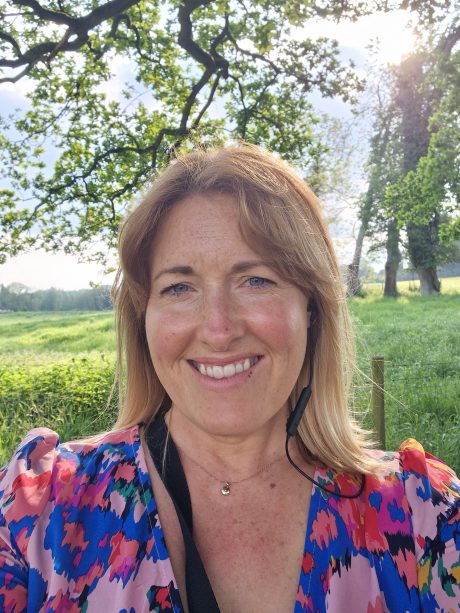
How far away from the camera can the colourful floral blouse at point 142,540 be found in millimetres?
1392

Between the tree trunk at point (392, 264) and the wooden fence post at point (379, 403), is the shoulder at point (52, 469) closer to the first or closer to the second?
the wooden fence post at point (379, 403)

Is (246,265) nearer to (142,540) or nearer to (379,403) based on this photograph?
(142,540)

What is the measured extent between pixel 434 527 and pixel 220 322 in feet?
2.82

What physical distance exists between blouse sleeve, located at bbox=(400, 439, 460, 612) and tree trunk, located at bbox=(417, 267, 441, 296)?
32.6m

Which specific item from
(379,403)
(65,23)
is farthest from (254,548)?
(65,23)

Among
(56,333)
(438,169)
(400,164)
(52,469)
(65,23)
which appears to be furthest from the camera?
(400,164)

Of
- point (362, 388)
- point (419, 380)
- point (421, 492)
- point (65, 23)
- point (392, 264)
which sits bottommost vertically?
point (419, 380)

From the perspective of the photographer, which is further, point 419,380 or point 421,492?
point 419,380

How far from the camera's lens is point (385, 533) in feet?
5.09

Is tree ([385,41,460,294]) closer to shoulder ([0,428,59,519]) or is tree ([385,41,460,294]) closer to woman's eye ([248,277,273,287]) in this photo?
woman's eye ([248,277,273,287])

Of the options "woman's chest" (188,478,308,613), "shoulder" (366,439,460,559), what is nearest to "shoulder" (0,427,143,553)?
"woman's chest" (188,478,308,613)

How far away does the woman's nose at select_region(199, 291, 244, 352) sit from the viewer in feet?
5.27

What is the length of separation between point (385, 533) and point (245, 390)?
1.89 ft

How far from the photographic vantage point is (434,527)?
5.08ft
